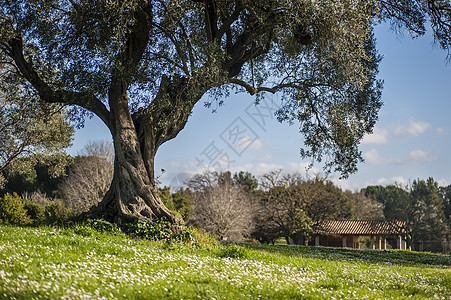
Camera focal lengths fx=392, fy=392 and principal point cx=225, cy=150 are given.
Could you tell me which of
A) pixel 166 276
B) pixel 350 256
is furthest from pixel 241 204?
pixel 166 276

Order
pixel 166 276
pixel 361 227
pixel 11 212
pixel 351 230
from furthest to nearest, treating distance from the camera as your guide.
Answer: pixel 361 227 < pixel 351 230 < pixel 11 212 < pixel 166 276

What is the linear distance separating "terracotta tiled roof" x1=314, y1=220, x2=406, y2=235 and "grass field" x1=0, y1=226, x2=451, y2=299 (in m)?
31.9

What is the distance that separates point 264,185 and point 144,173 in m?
27.5

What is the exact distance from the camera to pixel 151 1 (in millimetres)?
15086

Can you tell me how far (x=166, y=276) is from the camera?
22.5 feet

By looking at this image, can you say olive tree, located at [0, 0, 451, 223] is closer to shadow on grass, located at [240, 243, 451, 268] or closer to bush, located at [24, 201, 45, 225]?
shadow on grass, located at [240, 243, 451, 268]

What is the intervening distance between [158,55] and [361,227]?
1411 inches

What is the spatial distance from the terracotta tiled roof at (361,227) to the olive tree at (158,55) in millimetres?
25942

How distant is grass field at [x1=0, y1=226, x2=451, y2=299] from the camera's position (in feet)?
18.6

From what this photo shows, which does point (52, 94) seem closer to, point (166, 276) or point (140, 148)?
point (140, 148)

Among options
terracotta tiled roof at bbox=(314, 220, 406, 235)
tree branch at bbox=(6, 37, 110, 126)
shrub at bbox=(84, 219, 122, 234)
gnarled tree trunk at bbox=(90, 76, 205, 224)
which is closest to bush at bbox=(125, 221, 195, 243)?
shrub at bbox=(84, 219, 122, 234)

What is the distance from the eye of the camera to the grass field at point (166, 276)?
18.6 feet

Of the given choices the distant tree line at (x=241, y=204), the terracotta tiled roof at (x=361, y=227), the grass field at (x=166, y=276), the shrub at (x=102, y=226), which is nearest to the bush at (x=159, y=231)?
the shrub at (x=102, y=226)

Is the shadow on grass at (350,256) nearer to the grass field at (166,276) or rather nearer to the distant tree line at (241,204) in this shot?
the grass field at (166,276)
